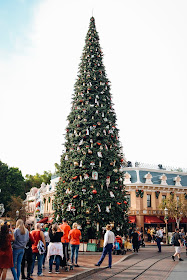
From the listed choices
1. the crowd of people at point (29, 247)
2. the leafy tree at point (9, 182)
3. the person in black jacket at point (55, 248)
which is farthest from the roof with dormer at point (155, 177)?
the person in black jacket at point (55, 248)

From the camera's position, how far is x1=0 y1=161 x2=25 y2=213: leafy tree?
5491 cm

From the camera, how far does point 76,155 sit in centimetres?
1998

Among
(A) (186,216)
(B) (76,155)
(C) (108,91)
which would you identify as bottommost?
(A) (186,216)

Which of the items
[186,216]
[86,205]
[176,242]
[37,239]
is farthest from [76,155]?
[186,216]

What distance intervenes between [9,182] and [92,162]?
40.5m

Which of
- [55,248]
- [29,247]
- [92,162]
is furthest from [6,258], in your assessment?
[92,162]

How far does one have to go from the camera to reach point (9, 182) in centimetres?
5597

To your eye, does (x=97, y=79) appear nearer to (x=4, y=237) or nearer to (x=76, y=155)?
(x=76, y=155)

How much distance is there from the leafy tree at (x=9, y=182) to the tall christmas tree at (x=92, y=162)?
3774cm

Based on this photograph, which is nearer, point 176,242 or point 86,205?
point 176,242

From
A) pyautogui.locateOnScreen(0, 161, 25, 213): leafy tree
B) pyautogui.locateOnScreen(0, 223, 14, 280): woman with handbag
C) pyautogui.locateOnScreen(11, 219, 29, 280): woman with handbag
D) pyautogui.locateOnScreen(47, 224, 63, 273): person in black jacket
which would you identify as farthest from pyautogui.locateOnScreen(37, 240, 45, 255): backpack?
pyautogui.locateOnScreen(0, 161, 25, 213): leafy tree

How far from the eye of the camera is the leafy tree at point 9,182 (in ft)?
180

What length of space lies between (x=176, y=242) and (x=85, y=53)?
1502 centimetres

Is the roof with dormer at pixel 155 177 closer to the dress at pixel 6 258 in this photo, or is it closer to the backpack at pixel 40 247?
the backpack at pixel 40 247
